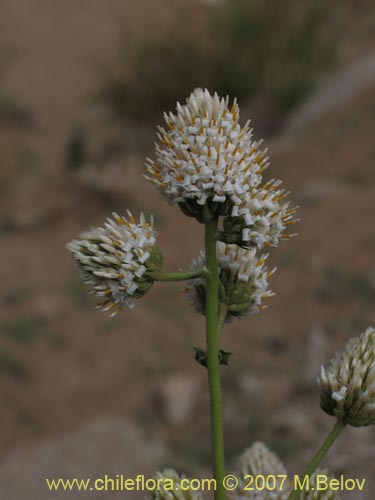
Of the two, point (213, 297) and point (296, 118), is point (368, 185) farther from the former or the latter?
point (213, 297)

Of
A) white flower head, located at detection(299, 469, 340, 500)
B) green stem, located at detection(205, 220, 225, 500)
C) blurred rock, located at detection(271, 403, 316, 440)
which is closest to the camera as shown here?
green stem, located at detection(205, 220, 225, 500)

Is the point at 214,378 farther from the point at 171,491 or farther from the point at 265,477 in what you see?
the point at 265,477

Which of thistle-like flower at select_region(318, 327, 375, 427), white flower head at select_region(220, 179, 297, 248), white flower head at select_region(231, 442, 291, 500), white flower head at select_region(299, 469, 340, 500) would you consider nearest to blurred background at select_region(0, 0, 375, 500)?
white flower head at select_region(231, 442, 291, 500)

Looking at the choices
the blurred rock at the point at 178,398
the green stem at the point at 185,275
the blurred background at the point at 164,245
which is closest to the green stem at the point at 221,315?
the green stem at the point at 185,275

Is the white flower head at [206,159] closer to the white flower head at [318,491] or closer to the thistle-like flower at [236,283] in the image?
the thistle-like flower at [236,283]

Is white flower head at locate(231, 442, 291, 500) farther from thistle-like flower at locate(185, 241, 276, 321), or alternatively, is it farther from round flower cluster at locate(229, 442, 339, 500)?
thistle-like flower at locate(185, 241, 276, 321)

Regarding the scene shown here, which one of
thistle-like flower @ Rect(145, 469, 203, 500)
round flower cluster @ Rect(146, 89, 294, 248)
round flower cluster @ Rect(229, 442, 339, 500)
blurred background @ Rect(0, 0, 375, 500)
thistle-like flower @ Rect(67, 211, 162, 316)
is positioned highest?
blurred background @ Rect(0, 0, 375, 500)
